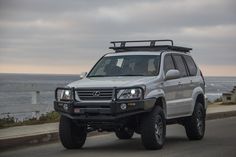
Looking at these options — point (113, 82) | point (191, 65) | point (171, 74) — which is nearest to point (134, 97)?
point (113, 82)

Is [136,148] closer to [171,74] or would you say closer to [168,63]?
[171,74]

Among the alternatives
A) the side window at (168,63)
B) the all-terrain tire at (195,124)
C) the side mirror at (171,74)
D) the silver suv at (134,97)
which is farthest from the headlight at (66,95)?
the all-terrain tire at (195,124)

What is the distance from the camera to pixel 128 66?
40.5ft

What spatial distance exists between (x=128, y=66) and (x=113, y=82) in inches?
47.0

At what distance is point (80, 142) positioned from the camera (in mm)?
11984

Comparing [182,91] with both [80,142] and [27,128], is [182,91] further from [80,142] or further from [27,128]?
[27,128]

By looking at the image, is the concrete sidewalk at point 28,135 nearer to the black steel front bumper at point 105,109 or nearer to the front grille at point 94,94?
the black steel front bumper at point 105,109

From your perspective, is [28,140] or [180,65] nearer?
[28,140]

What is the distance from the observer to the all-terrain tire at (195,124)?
528 inches

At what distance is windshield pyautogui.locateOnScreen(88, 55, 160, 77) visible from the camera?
39.8 ft

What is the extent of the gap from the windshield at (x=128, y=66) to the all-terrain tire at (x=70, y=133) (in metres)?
1.28

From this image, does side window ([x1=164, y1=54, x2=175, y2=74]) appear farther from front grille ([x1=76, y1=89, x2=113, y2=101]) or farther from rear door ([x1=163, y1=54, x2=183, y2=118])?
front grille ([x1=76, y1=89, x2=113, y2=101])

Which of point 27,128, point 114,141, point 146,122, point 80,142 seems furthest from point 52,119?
point 146,122

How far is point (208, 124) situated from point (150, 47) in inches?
232
